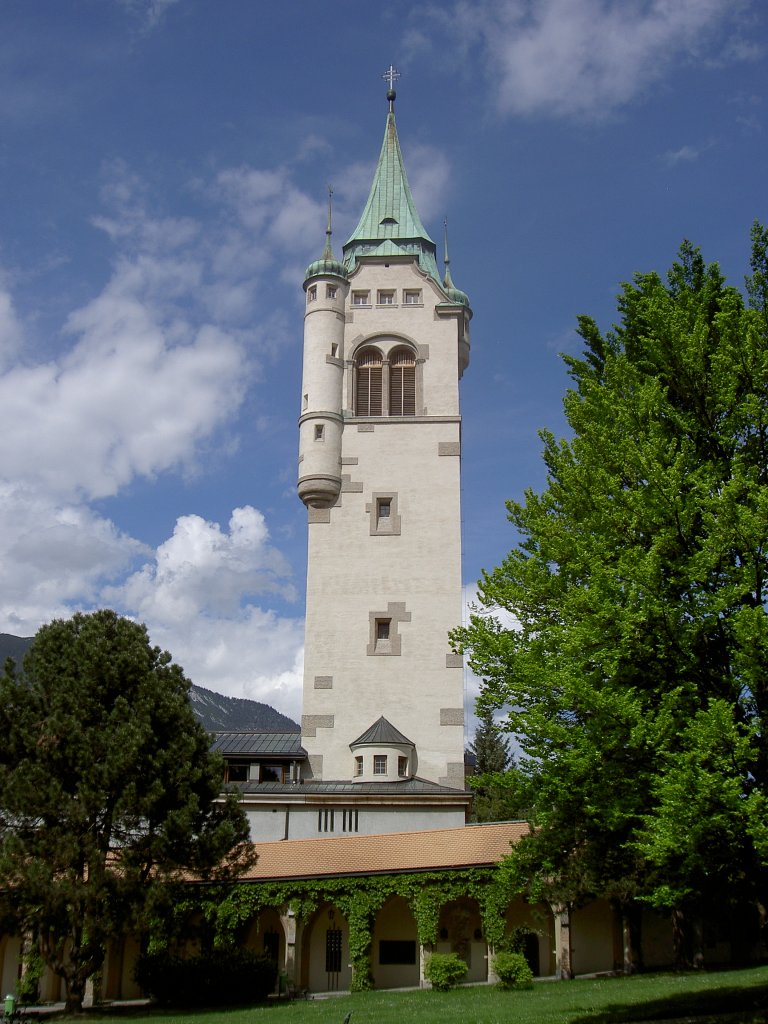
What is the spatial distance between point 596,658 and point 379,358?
1408 inches

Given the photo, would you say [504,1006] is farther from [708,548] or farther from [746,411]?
[746,411]

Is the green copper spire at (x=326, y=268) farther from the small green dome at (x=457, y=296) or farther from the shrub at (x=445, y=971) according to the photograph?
the shrub at (x=445, y=971)

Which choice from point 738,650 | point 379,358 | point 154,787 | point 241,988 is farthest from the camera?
point 379,358

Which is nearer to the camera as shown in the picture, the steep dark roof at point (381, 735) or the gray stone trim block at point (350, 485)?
the steep dark roof at point (381, 735)

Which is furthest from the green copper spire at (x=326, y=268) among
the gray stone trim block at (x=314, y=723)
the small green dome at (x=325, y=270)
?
the gray stone trim block at (x=314, y=723)

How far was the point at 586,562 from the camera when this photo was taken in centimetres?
1560

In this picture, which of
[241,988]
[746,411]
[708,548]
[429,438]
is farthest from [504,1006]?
[429,438]

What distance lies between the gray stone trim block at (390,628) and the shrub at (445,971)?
16617mm

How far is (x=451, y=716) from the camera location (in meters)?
42.1

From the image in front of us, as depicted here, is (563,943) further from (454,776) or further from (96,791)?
(96,791)

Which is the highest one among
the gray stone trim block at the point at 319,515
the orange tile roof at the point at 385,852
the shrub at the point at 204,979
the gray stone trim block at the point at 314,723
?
the gray stone trim block at the point at 319,515

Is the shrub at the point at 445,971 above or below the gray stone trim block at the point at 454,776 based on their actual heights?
below

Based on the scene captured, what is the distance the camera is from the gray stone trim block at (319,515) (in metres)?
45.5

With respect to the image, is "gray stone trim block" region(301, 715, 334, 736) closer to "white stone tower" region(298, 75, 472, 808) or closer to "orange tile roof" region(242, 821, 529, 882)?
"white stone tower" region(298, 75, 472, 808)
